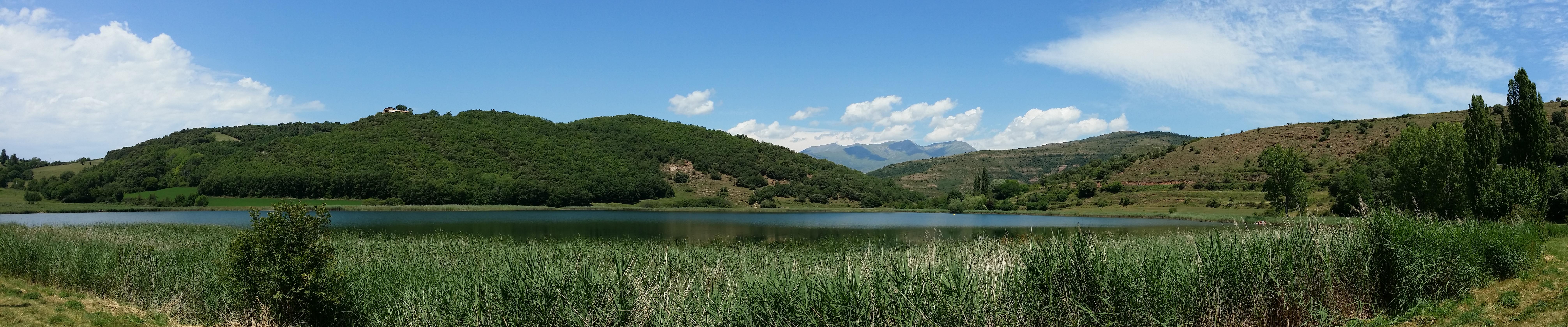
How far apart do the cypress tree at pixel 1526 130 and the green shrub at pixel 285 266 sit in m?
43.6

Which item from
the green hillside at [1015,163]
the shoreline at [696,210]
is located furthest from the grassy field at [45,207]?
the green hillside at [1015,163]

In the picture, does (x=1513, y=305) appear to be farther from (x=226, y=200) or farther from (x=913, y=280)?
(x=226, y=200)

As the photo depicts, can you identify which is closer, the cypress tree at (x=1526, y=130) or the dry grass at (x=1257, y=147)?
the cypress tree at (x=1526, y=130)

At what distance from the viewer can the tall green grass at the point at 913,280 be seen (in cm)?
929

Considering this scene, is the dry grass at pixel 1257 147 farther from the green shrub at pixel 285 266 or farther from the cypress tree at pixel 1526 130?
the green shrub at pixel 285 266

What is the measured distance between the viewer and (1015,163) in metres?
172

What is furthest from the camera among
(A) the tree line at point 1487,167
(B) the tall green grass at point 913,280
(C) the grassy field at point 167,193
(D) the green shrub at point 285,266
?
(C) the grassy field at point 167,193

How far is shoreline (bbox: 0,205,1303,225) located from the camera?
54406 mm

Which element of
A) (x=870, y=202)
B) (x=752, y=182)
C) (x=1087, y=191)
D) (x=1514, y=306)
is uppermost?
(x=752, y=182)

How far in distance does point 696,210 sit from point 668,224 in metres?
36.0

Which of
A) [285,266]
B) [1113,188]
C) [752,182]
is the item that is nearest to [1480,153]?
[285,266]

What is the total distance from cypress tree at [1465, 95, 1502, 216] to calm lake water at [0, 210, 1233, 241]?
1050 cm

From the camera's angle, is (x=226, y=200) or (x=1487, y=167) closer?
(x=1487, y=167)

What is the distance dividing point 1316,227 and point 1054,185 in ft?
276
